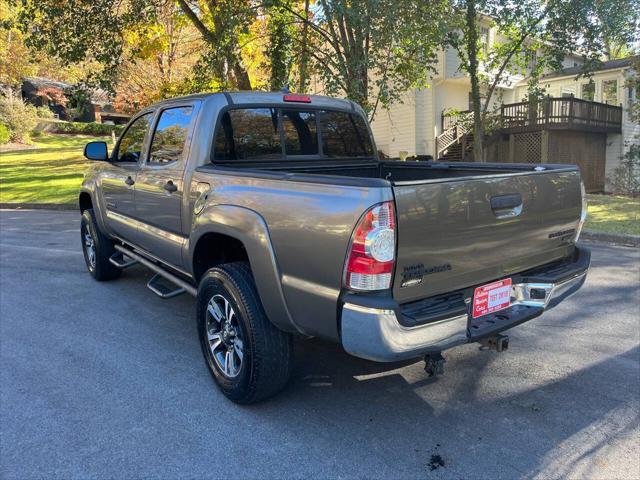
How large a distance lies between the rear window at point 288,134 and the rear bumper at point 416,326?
1994 mm

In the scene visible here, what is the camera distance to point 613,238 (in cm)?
894

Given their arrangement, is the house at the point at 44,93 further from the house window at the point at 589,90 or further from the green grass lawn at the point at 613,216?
the green grass lawn at the point at 613,216

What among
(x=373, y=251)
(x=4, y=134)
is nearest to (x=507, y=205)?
(x=373, y=251)

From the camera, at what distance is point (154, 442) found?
3.09 metres

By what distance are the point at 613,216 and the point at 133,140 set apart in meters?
9.99

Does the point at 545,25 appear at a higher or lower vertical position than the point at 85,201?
higher

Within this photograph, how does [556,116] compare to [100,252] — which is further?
[556,116]

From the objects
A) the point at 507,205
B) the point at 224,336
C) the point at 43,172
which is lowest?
the point at 224,336

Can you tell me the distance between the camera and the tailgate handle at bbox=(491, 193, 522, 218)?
3018 millimetres

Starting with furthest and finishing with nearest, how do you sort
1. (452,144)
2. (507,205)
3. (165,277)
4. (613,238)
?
(452,144)
(613,238)
(165,277)
(507,205)

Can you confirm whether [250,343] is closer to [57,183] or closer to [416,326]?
[416,326]

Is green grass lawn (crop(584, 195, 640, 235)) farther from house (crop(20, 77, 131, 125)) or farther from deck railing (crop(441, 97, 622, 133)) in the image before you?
house (crop(20, 77, 131, 125))

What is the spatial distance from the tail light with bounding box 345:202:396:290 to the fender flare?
0.55 m

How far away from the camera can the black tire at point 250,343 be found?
322 centimetres
